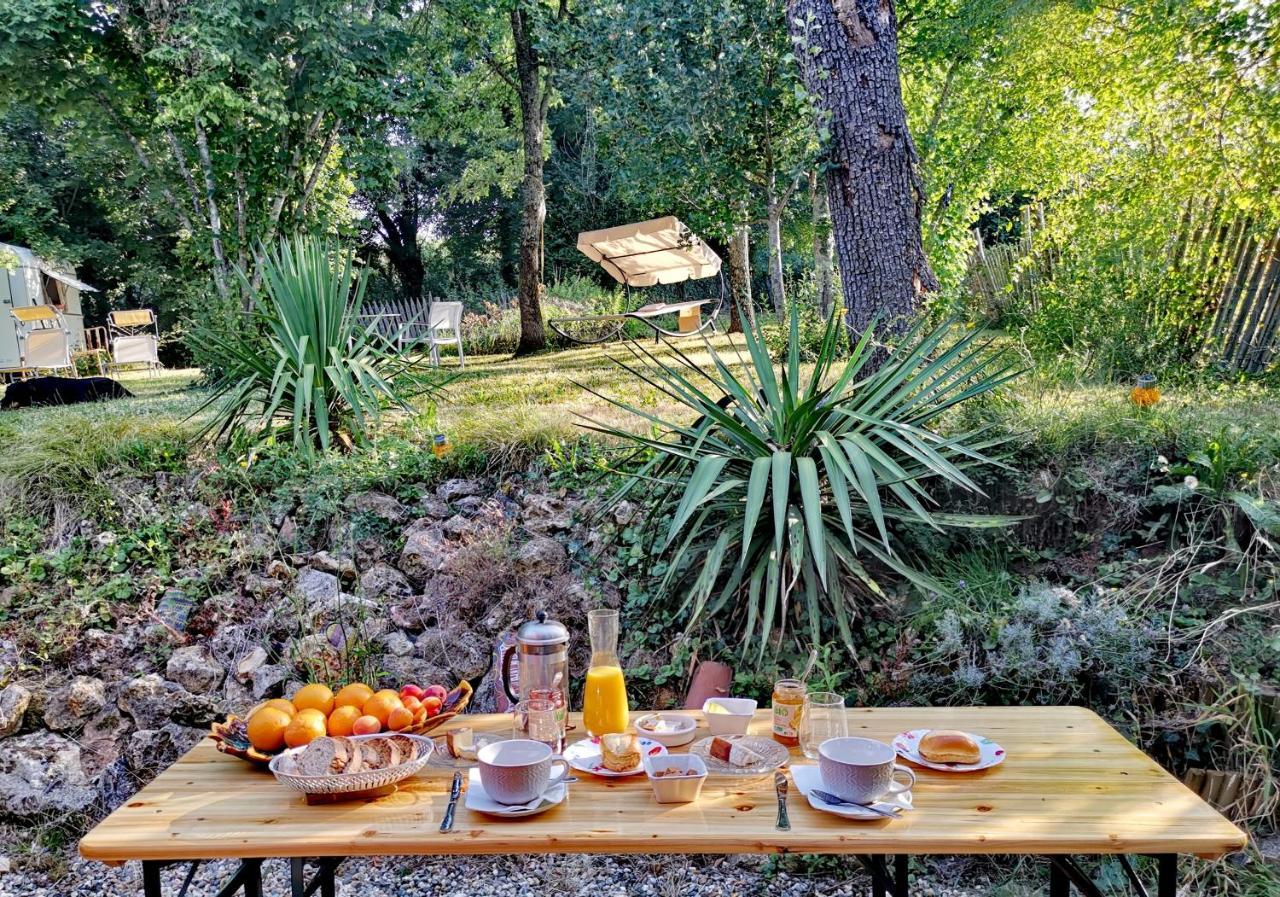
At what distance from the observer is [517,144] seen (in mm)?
13727

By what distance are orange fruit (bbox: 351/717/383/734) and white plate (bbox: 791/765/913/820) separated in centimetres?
84

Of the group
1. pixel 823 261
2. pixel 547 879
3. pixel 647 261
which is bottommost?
pixel 547 879

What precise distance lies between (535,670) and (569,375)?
19.4 feet

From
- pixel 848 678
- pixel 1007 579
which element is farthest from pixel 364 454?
pixel 1007 579

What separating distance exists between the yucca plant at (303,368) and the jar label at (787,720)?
11.0 feet

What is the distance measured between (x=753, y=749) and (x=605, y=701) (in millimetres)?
331

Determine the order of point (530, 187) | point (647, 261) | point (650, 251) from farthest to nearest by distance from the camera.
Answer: point (647, 261) < point (650, 251) < point (530, 187)

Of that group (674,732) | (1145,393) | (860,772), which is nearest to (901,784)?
(860,772)

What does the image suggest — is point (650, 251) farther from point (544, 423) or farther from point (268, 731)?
point (268, 731)

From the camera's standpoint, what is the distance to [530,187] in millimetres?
10461

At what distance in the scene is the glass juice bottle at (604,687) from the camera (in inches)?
73.1

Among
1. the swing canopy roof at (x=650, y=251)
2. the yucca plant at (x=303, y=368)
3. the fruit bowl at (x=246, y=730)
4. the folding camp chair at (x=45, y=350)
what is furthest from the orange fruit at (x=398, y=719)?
the folding camp chair at (x=45, y=350)

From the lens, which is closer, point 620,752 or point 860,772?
point 860,772

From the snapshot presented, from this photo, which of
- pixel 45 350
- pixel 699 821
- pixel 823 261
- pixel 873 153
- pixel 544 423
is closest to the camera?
pixel 699 821
